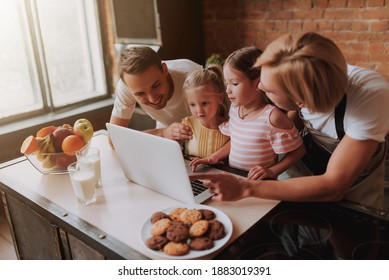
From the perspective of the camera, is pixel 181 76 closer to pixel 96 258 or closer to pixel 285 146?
pixel 285 146

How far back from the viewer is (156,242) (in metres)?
0.91

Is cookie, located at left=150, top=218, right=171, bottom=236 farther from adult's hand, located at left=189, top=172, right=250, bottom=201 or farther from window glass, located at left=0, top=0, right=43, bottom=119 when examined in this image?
window glass, located at left=0, top=0, right=43, bottom=119

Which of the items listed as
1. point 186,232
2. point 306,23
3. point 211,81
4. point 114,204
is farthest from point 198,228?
point 306,23

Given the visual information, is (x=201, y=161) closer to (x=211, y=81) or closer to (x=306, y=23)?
(x=211, y=81)

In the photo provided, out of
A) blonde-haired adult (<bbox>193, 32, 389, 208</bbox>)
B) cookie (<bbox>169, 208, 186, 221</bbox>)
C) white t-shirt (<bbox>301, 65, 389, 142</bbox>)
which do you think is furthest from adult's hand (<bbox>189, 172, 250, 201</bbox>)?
white t-shirt (<bbox>301, 65, 389, 142</bbox>)

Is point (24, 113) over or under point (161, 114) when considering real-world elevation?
under

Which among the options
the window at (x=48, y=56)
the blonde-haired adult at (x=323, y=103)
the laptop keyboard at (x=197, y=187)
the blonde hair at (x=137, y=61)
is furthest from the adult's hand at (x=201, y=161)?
the window at (x=48, y=56)

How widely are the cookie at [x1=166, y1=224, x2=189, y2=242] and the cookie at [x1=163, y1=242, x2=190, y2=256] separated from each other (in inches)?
0.6

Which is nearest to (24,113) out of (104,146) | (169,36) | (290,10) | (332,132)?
(169,36)

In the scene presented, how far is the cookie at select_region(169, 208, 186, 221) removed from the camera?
1.00 metres

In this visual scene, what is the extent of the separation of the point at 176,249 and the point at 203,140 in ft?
2.18

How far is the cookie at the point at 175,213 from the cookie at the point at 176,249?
0.11 meters

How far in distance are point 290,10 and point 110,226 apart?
7.19 ft

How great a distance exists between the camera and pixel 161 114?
1.80 meters
